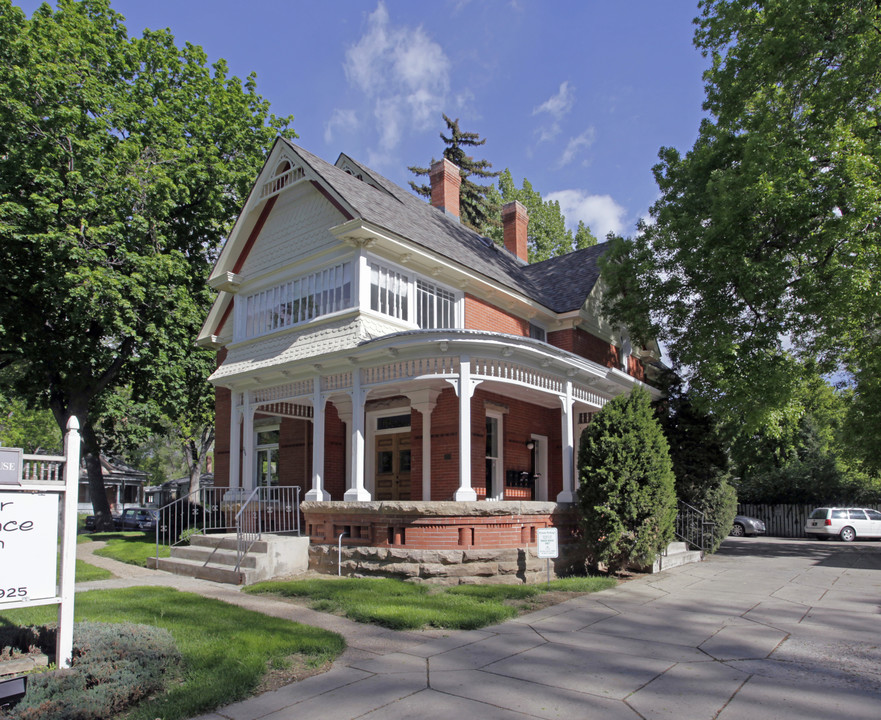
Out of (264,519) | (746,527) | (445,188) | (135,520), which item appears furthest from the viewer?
(135,520)

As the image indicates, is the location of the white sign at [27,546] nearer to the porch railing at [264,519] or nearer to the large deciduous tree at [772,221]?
the porch railing at [264,519]

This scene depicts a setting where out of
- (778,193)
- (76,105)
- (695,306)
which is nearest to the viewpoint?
(778,193)

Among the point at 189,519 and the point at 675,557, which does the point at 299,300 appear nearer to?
the point at 189,519

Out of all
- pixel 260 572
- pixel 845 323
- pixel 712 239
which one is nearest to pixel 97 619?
pixel 260 572

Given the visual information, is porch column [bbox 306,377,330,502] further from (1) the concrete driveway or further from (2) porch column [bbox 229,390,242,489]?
(1) the concrete driveway

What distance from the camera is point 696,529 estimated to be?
16.7m

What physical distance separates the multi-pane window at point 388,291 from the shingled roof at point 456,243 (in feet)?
3.01

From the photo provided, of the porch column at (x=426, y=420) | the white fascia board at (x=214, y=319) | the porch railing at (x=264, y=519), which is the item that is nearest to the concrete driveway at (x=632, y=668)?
the porch column at (x=426, y=420)

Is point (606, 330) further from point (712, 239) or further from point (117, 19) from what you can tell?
point (117, 19)

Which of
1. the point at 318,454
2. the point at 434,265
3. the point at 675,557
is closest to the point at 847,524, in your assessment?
the point at 675,557

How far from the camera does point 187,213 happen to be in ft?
77.0

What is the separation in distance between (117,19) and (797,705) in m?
26.6

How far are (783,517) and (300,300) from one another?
25.3 meters

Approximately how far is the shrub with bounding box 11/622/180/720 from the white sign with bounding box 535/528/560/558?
6080 mm
